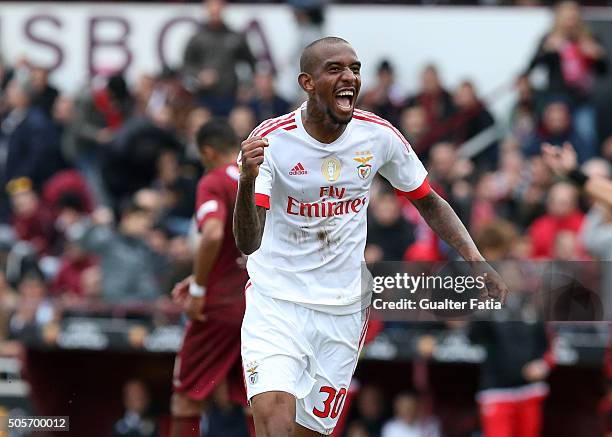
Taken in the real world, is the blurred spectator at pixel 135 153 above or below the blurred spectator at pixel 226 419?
above

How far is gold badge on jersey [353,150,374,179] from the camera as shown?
671 cm

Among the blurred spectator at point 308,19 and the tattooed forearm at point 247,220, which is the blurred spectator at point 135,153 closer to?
the blurred spectator at point 308,19

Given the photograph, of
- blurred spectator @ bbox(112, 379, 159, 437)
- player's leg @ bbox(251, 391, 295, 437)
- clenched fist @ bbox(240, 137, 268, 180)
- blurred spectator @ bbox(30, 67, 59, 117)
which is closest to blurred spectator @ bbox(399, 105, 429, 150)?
blurred spectator @ bbox(112, 379, 159, 437)

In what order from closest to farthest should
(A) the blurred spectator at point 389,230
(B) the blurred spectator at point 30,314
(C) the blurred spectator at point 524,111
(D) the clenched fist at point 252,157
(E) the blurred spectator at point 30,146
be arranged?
(D) the clenched fist at point 252,157 < (B) the blurred spectator at point 30,314 < (A) the blurred spectator at point 389,230 < (C) the blurred spectator at point 524,111 < (E) the blurred spectator at point 30,146

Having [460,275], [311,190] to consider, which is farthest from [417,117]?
[311,190]

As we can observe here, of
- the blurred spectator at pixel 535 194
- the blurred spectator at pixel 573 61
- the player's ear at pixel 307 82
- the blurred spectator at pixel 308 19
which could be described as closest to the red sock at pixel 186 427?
the player's ear at pixel 307 82

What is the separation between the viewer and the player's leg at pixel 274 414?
6379 millimetres

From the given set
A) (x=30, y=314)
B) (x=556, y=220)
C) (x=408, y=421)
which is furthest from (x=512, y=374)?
(x=30, y=314)

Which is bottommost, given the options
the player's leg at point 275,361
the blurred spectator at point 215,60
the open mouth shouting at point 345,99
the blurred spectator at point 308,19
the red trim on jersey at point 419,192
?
the player's leg at point 275,361

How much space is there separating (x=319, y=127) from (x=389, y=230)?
5323 millimetres

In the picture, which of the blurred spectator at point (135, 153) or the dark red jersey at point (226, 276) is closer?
the dark red jersey at point (226, 276)

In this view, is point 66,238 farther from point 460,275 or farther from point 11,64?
point 460,275

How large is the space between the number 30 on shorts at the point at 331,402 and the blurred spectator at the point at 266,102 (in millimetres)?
6861

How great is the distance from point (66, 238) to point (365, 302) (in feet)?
22.6
